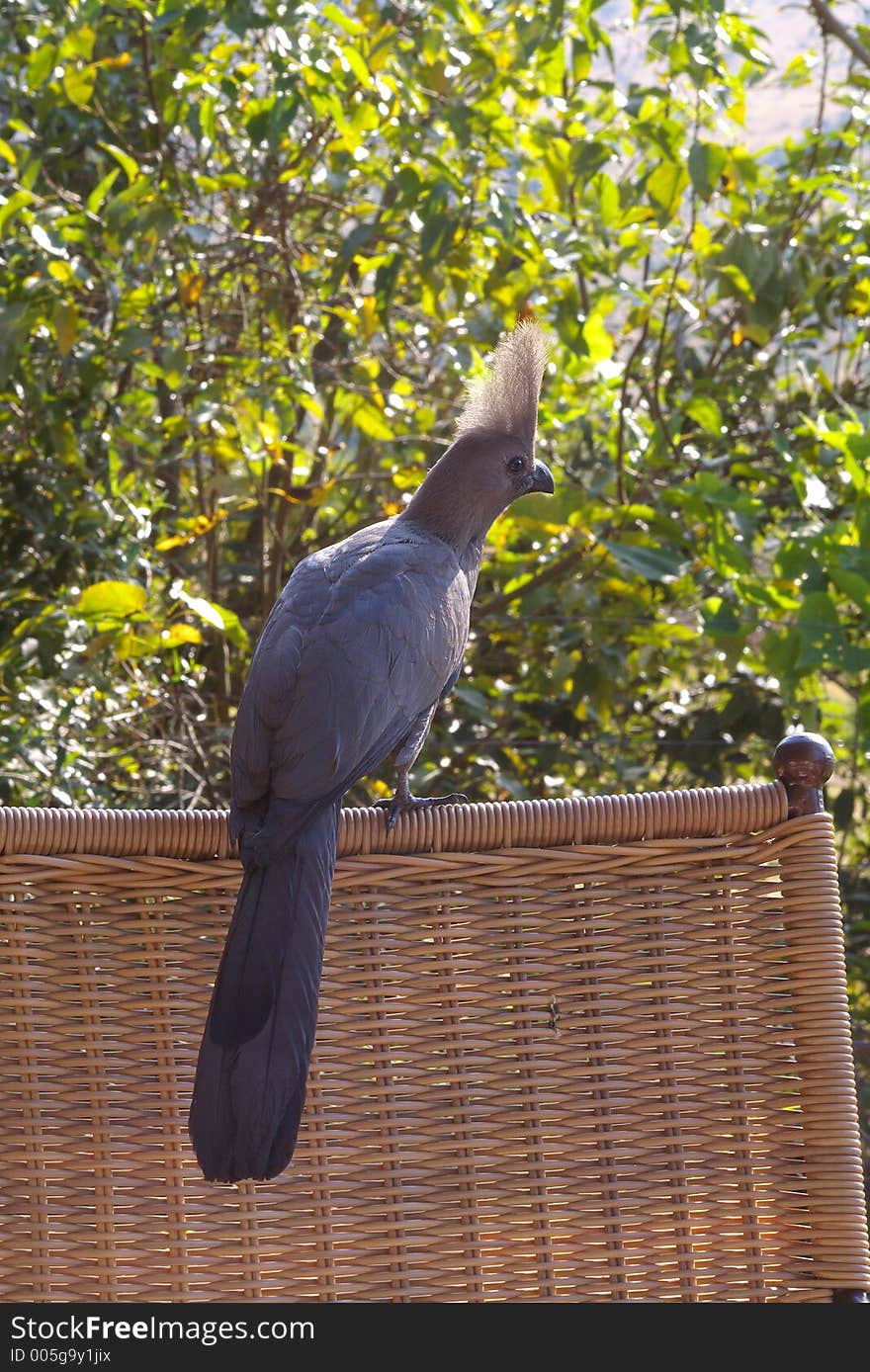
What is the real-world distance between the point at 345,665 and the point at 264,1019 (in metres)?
0.47

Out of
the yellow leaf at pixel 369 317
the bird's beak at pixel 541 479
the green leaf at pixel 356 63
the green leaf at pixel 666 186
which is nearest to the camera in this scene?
the bird's beak at pixel 541 479

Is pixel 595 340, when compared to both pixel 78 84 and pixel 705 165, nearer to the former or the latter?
pixel 705 165

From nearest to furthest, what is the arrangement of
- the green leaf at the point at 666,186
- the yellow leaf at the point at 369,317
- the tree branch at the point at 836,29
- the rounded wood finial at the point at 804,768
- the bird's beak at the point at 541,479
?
the rounded wood finial at the point at 804,768 → the bird's beak at the point at 541,479 → the green leaf at the point at 666,186 → the yellow leaf at the point at 369,317 → the tree branch at the point at 836,29

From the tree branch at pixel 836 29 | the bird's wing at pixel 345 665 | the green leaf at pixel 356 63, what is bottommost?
the bird's wing at pixel 345 665

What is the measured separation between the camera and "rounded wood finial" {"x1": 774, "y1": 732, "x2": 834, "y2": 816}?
1.41m

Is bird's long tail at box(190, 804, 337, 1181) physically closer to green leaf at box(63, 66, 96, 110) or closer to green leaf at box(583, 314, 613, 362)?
green leaf at box(583, 314, 613, 362)

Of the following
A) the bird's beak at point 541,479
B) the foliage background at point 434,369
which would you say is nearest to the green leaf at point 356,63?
the foliage background at point 434,369

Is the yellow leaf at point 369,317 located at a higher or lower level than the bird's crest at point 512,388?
higher

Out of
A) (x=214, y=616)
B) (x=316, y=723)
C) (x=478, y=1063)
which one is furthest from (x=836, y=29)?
(x=478, y=1063)

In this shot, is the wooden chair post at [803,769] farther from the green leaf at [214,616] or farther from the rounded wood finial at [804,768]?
the green leaf at [214,616]

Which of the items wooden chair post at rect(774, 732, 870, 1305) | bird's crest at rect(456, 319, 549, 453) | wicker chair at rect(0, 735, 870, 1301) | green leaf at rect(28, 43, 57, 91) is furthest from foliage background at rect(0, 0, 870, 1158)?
wicker chair at rect(0, 735, 870, 1301)

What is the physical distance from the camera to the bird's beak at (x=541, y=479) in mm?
2277

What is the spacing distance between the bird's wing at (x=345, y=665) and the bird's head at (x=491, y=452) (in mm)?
221

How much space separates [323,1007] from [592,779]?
2301 millimetres
